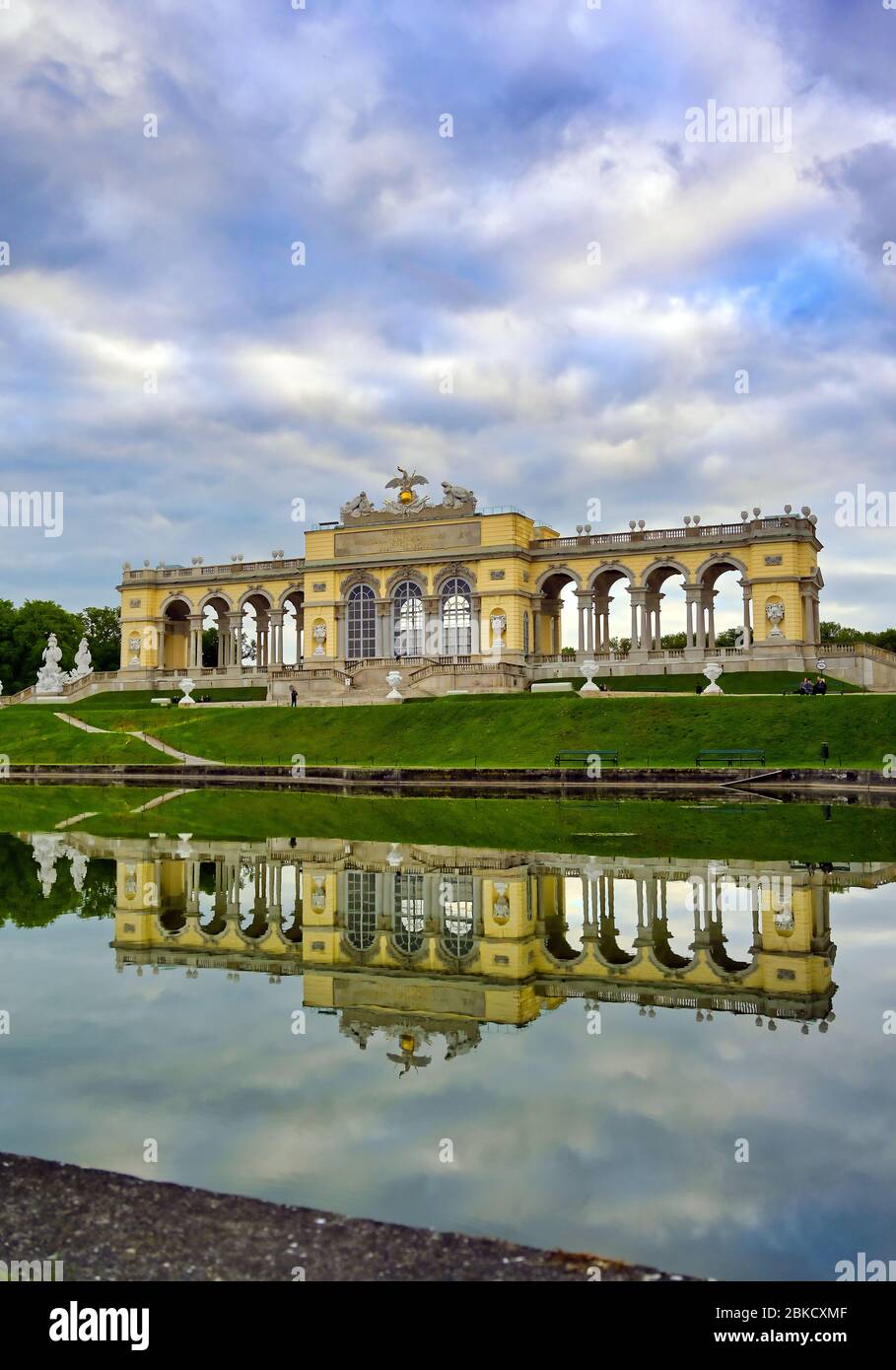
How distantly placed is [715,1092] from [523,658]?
A: 65.9 meters

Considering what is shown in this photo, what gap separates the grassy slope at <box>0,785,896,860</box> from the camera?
20.8 metres

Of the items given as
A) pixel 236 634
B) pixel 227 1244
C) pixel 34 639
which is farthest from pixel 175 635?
pixel 227 1244

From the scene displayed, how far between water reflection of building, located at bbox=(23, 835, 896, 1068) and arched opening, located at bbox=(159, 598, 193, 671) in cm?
7082

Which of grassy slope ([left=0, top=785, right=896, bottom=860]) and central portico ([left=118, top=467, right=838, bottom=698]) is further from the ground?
central portico ([left=118, top=467, right=838, bottom=698])

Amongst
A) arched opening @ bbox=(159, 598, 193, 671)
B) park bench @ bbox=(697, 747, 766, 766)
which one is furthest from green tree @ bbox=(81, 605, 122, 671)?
park bench @ bbox=(697, 747, 766, 766)

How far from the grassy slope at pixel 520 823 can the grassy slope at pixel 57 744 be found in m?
13.8

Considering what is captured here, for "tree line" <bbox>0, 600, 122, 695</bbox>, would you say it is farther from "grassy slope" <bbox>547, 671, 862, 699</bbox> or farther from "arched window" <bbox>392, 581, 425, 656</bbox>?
"grassy slope" <bbox>547, 671, 862, 699</bbox>

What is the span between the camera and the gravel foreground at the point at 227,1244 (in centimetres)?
535

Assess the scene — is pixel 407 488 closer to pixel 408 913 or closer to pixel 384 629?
pixel 384 629

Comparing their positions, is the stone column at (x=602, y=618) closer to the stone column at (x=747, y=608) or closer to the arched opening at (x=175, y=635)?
→ the stone column at (x=747, y=608)

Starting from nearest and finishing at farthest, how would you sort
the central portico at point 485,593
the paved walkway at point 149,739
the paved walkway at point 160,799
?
the paved walkway at point 160,799 < the paved walkway at point 149,739 < the central portico at point 485,593

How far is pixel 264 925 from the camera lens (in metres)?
13.8

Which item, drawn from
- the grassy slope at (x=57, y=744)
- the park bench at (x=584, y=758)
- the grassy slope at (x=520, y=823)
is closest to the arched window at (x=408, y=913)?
the grassy slope at (x=520, y=823)
